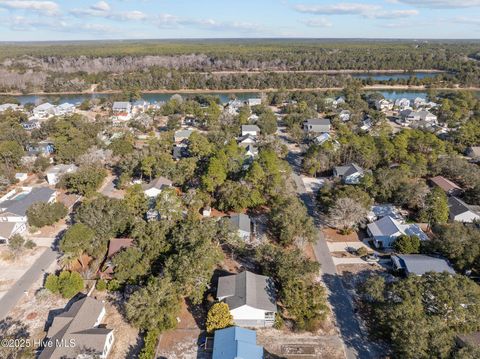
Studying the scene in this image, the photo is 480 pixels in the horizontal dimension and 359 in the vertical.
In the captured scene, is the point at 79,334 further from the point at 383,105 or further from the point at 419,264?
the point at 383,105

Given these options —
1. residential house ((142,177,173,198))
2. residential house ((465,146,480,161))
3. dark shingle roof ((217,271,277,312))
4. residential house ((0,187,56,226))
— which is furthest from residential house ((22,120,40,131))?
residential house ((465,146,480,161))

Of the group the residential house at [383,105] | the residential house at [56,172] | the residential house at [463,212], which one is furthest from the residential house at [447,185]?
the residential house at [56,172]

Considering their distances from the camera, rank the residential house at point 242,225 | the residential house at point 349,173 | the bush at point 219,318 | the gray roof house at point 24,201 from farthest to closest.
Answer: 1. the residential house at point 349,173
2. the gray roof house at point 24,201
3. the residential house at point 242,225
4. the bush at point 219,318

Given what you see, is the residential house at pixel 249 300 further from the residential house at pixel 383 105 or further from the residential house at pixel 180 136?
the residential house at pixel 383 105

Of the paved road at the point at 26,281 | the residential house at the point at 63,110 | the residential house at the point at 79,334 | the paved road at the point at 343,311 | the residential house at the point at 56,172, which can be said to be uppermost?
the residential house at the point at 63,110

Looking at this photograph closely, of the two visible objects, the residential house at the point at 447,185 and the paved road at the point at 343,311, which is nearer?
the paved road at the point at 343,311

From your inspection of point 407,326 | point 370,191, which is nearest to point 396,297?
point 407,326

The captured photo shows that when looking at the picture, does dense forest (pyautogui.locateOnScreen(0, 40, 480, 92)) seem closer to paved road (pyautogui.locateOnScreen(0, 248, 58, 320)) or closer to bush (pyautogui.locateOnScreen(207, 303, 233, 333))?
paved road (pyautogui.locateOnScreen(0, 248, 58, 320))

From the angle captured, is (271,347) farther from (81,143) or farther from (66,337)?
(81,143)
